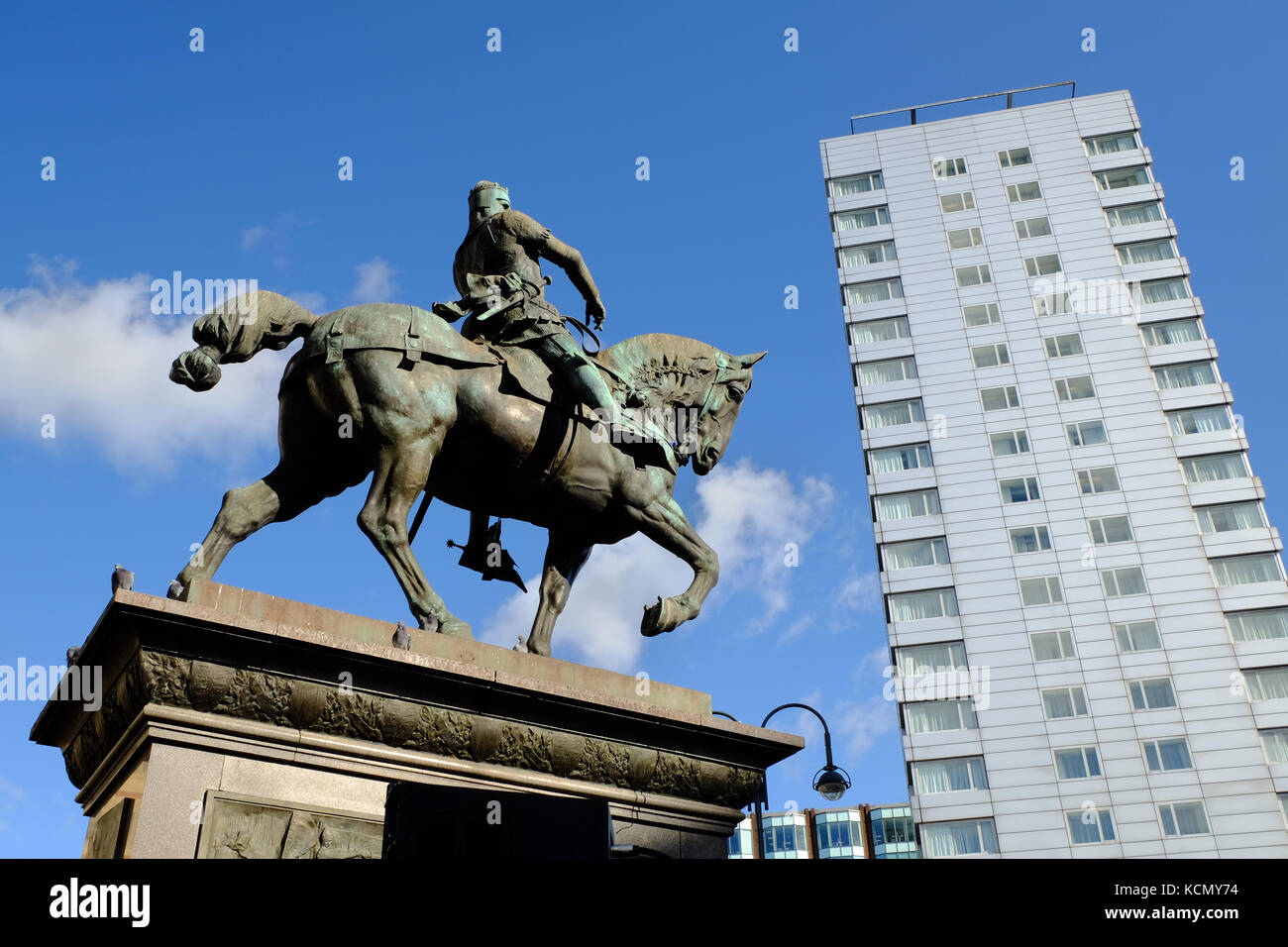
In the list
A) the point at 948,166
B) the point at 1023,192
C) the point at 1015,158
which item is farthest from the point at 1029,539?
the point at 1015,158

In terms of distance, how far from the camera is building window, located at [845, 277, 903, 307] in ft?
261

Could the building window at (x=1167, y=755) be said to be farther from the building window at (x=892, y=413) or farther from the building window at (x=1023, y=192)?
the building window at (x=1023, y=192)

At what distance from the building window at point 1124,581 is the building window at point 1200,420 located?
955cm

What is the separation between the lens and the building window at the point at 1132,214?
7775 centimetres

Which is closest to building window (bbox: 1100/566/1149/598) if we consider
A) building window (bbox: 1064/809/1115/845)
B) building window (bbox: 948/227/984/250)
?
building window (bbox: 1064/809/1115/845)

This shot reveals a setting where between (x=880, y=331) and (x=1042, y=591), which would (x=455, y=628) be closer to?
(x=1042, y=591)

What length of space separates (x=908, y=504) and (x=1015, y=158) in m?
27.4

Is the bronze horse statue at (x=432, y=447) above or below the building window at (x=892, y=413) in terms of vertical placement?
below

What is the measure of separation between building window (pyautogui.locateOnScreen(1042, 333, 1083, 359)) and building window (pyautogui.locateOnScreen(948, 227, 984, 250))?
353 inches

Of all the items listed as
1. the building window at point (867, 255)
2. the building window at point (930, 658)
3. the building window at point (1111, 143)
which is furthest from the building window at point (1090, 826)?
the building window at point (1111, 143)

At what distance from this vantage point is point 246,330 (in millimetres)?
10344

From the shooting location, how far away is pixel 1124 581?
218 feet

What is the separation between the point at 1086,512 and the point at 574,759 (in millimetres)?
64467
